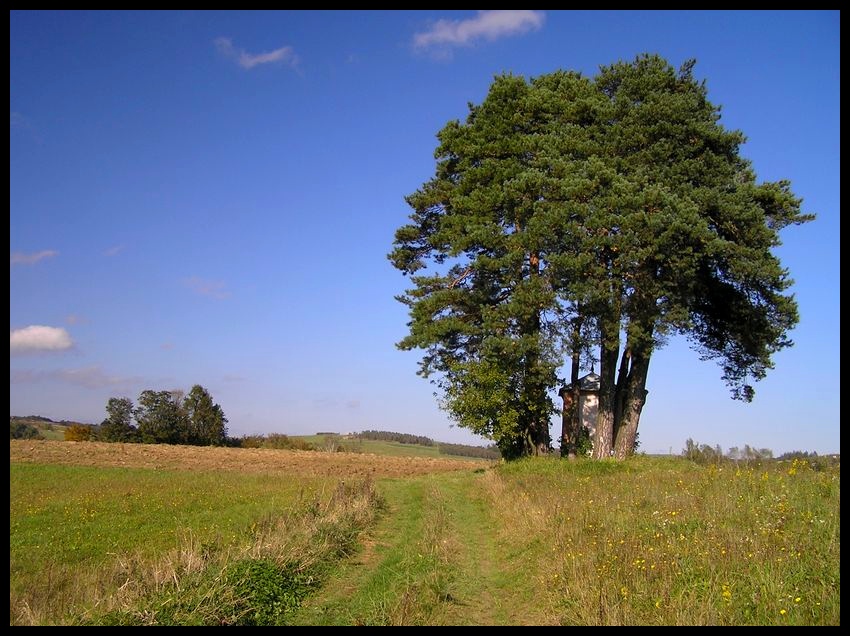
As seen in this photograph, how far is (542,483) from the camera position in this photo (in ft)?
56.0

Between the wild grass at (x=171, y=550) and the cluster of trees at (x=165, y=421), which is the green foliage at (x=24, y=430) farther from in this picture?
the wild grass at (x=171, y=550)

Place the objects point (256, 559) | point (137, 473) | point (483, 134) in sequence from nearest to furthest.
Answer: point (256, 559), point (483, 134), point (137, 473)

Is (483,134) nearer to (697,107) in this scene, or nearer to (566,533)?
(697,107)

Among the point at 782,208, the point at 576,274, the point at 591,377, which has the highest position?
the point at 782,208

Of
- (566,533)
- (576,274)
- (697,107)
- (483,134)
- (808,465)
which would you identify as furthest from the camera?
(483,134)

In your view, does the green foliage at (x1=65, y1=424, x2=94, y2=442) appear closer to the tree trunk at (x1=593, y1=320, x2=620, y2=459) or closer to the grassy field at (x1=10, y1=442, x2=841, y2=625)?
the grassy field at (x1=10, y1=442, x2=841, y2=625)

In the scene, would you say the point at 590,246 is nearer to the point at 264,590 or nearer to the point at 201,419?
the point at 264,590

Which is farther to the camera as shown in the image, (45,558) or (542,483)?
(542,483)

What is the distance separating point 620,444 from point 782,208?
10.4 meters

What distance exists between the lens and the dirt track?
3509 cm

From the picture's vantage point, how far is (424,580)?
26.8 feet

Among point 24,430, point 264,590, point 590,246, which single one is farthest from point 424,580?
point 24,430

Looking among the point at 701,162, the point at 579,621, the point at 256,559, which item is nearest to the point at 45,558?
the point at 256,559

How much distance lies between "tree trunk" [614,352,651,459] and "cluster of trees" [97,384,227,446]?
55375 millimetres
